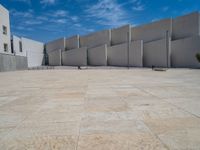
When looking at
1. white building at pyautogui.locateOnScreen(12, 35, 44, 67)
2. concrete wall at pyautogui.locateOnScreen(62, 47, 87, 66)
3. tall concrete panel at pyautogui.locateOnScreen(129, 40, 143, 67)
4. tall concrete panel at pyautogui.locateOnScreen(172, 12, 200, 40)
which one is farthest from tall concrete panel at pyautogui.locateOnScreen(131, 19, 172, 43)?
white building at pyautogui.locateOnScreen(12, 35, 44, 67)

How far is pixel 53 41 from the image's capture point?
60.4 metres

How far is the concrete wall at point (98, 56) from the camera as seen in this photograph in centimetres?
4547

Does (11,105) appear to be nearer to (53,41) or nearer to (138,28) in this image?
(138,28)

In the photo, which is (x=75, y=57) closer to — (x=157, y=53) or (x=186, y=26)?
(x=157, y=53)

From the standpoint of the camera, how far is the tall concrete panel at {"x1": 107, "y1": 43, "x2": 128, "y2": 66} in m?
40.9

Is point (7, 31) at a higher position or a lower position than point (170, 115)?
higher

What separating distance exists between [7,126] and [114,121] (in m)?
2.06

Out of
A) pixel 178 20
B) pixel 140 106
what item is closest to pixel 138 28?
pixel 178 20

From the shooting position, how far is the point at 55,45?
59250 mm

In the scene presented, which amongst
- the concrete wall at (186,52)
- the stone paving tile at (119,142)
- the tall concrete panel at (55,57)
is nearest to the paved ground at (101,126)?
the stone paving tile at (119,142)

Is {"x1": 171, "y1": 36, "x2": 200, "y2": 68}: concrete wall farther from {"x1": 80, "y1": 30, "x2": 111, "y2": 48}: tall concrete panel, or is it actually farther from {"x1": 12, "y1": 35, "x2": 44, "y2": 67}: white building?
{"x1": 12, "y1": 35, "x2": 44, "y2": 67}: white building

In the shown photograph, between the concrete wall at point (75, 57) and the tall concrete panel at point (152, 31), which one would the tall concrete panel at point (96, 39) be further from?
the tall concrete panel at point (152, 31)

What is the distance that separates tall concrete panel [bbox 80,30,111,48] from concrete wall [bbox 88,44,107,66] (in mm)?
2532

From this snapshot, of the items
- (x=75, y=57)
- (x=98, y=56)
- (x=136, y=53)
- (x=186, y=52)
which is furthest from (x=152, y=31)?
(x=75, y=57)
